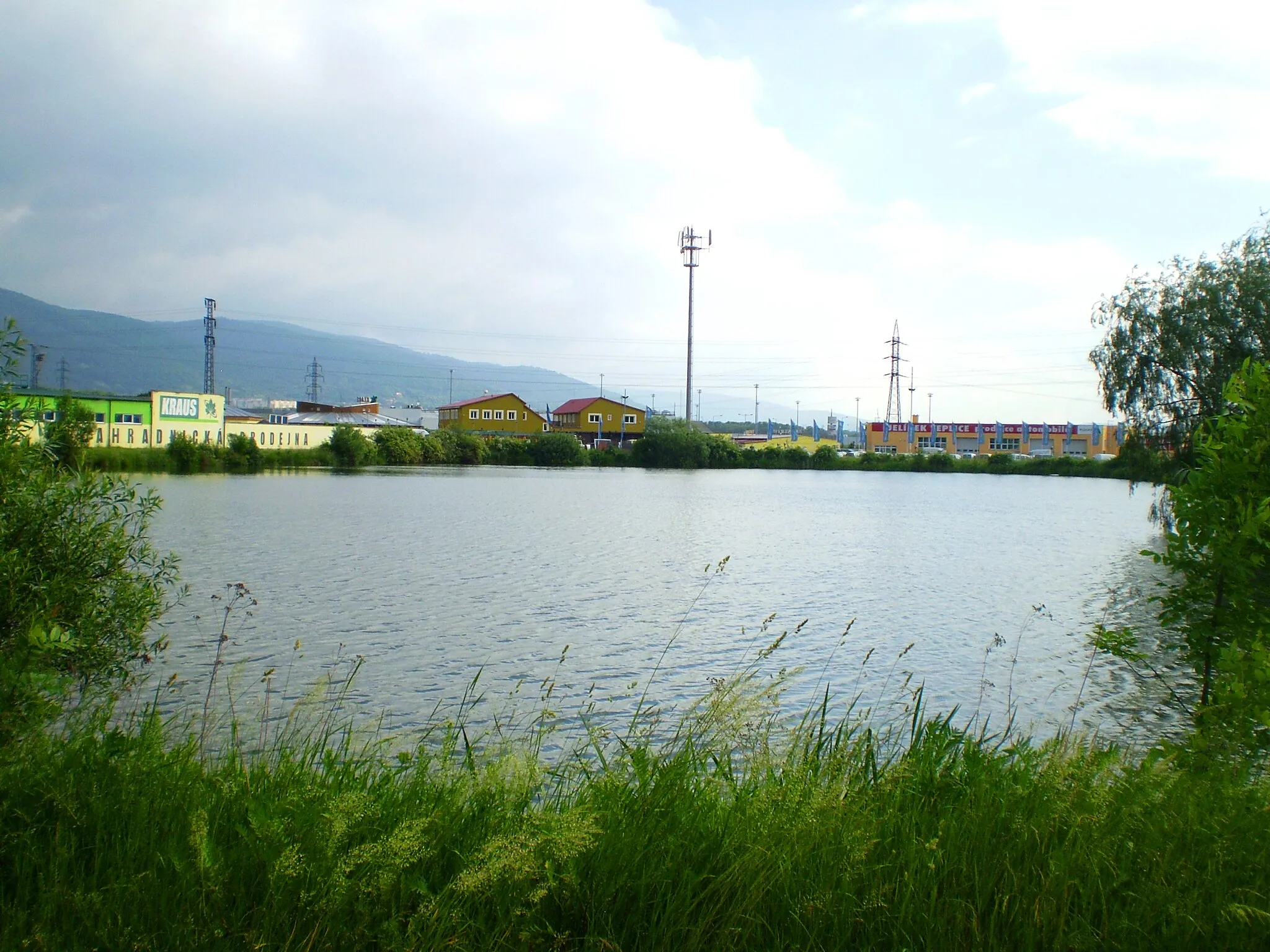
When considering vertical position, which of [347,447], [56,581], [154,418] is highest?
[154,418]

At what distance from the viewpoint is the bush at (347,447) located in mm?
82250

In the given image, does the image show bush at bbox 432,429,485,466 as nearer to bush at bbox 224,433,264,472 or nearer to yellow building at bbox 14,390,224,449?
yellow building at bbox 14,390,224,449

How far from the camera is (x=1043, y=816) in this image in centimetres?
467

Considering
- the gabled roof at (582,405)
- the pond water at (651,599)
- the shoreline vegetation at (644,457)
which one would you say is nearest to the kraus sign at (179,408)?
the shoreline vegetation at (644,457)

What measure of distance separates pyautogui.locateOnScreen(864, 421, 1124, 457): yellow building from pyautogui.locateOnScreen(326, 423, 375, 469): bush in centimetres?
6453

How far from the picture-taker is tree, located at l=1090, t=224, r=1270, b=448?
2881 cm

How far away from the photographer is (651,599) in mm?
18938

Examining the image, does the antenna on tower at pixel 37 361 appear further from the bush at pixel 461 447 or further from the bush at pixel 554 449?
the bush at pixel 554 449

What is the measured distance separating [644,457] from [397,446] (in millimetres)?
25154

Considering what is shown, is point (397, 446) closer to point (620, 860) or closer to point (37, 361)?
point (37, 361)

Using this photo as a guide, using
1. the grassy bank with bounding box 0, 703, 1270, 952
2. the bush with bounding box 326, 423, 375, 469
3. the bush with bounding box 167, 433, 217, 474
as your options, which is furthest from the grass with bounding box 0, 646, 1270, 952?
the bush with bounding box 326, 423, 375, 469

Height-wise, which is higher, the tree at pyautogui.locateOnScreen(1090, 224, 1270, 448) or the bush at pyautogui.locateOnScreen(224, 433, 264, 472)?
the tree at pyautogui.locateOnScreen(1090, 224, 1270, 448)

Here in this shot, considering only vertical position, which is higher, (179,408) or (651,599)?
(179,408)

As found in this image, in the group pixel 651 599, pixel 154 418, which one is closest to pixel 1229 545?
pixel 651 599
